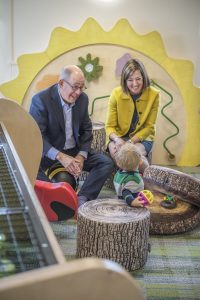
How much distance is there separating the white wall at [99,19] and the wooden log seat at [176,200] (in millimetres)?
1976

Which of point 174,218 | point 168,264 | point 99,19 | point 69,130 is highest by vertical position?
point 99,19

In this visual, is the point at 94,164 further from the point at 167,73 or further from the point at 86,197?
the point at 167,73

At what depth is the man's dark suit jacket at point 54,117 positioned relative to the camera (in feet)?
9.90

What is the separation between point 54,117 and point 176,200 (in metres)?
1.08

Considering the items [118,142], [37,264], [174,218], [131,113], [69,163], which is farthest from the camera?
[131,113]

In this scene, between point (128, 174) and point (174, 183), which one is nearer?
point (128, 174)

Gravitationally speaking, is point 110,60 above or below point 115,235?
above

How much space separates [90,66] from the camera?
4.35 meters

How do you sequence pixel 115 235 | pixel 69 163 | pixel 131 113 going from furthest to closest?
pixel 131 113 → pixel 69 163 → pixel 115 235

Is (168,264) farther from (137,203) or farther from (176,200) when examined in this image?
(176,200)

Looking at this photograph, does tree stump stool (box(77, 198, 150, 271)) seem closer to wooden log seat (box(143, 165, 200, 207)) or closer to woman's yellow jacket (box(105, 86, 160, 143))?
wooden log seat (box(143, 165, 200, 207))

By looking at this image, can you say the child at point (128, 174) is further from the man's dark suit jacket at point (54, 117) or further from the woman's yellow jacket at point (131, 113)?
the woman's yellow jacket at point (131, 113)

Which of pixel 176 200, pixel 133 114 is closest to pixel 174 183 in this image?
pixel 176 200

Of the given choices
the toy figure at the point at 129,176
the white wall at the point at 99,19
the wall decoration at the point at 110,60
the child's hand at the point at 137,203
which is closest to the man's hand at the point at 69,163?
the toy figure at the point at 129,176
